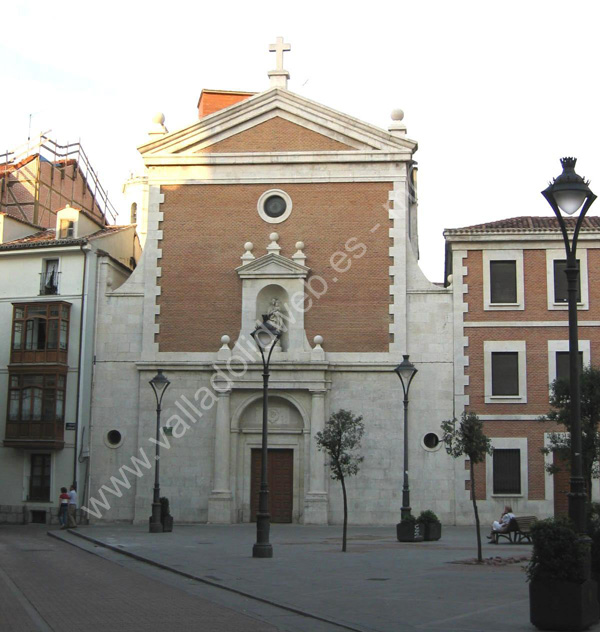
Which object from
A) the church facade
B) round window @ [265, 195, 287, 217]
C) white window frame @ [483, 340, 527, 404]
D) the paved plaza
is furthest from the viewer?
round window @ [265, 195, 287, 217]

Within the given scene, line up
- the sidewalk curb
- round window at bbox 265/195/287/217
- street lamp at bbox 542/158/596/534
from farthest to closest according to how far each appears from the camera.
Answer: round window at bbox 265/195/287/217 < the sidewalk curb < street lamp at bbox 542/158/596/534

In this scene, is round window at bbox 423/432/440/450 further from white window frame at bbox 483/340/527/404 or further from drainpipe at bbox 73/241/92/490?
drainpipe at bbox 73/241/92/490

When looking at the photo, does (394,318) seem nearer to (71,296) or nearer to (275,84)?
(275,84)

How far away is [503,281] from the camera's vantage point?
36.4 meters

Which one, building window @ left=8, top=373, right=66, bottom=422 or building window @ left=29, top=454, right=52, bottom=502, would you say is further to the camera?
building window @ left=29, top=454, right=52, bottom=502

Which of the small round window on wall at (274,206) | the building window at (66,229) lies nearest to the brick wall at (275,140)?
the small round window on wall at (274,206)

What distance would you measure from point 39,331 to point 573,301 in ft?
95.6

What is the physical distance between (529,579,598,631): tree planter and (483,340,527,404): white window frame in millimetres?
23297

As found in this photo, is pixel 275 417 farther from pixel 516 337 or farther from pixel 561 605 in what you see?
pixel 561 605

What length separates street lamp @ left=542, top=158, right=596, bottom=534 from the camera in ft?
43.2

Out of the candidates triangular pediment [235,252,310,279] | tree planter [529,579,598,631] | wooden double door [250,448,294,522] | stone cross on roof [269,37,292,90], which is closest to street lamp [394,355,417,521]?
wooden double door [250,448,294,522]

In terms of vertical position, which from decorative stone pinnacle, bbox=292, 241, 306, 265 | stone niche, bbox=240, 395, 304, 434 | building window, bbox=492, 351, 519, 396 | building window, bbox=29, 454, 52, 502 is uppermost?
decorative stone pinnacle, bbox=292, 241, 306, 265

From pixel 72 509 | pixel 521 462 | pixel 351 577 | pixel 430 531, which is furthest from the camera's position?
pixel 72 509

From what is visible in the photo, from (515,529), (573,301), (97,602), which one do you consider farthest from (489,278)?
(97,602)
